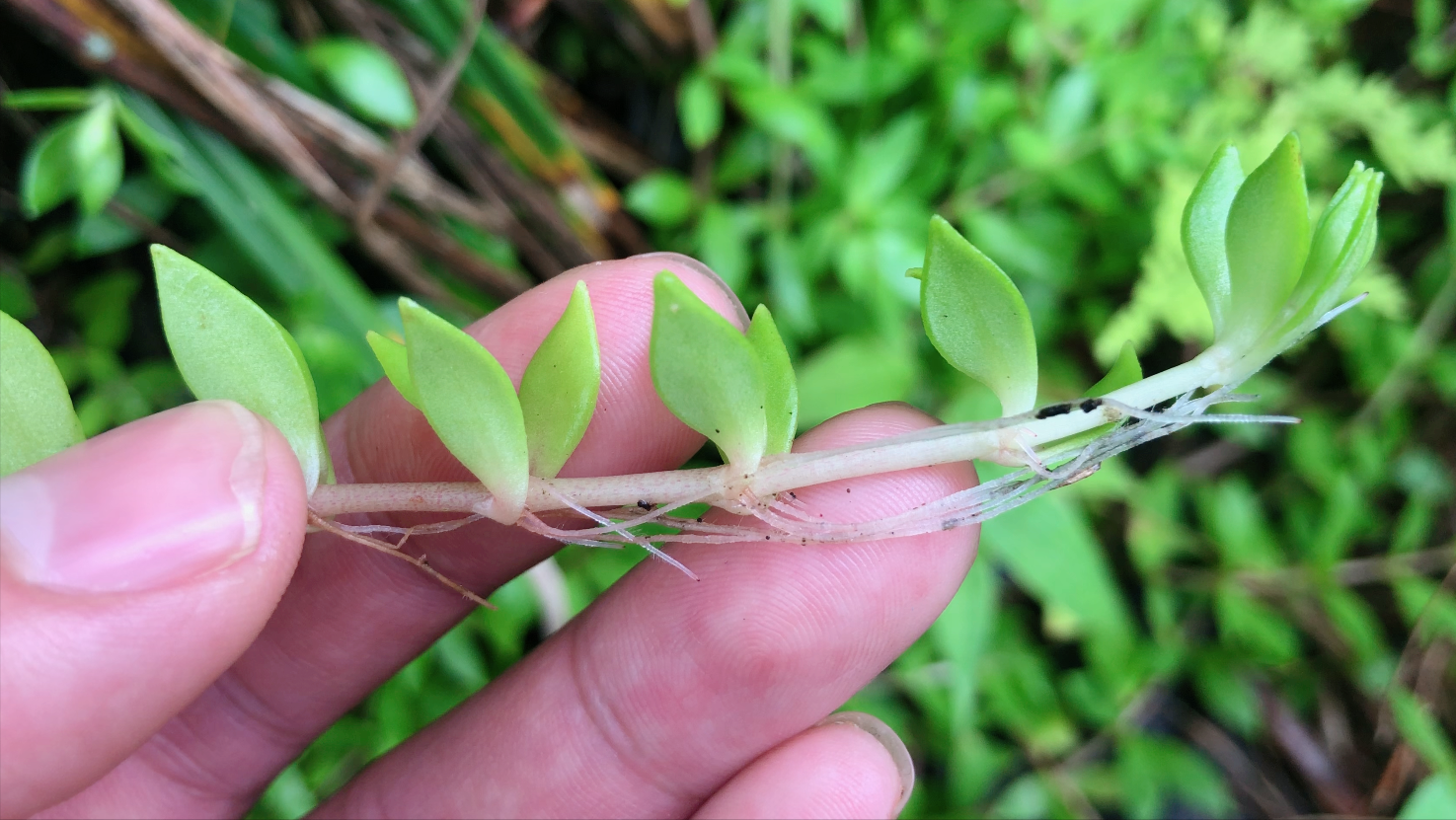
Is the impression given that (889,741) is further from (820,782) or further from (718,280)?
(718,280)

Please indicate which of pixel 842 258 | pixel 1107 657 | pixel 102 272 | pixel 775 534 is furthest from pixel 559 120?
pixel 1107 657

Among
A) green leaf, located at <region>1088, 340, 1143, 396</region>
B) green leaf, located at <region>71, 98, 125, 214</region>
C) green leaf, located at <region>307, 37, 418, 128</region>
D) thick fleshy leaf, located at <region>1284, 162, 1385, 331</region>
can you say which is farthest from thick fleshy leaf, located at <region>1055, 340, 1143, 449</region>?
green leaf, located at <region>71, 98, 125, 214</region>

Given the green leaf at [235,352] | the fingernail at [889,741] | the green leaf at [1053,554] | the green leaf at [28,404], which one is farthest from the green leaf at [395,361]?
the green leaf at [1053,554]

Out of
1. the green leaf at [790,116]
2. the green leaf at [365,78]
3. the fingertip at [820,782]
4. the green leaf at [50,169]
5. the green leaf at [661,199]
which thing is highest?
the green leaf at [790,116]

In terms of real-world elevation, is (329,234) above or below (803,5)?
below

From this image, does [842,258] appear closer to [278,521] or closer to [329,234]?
[329,234]

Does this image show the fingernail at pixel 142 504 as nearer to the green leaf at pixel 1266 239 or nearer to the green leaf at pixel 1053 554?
the green leaf at pixel 1266 239

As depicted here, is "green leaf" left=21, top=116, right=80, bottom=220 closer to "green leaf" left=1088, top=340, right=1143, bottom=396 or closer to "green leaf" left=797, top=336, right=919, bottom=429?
"green leaf" left=797, top=336, right=919, bottom=429
